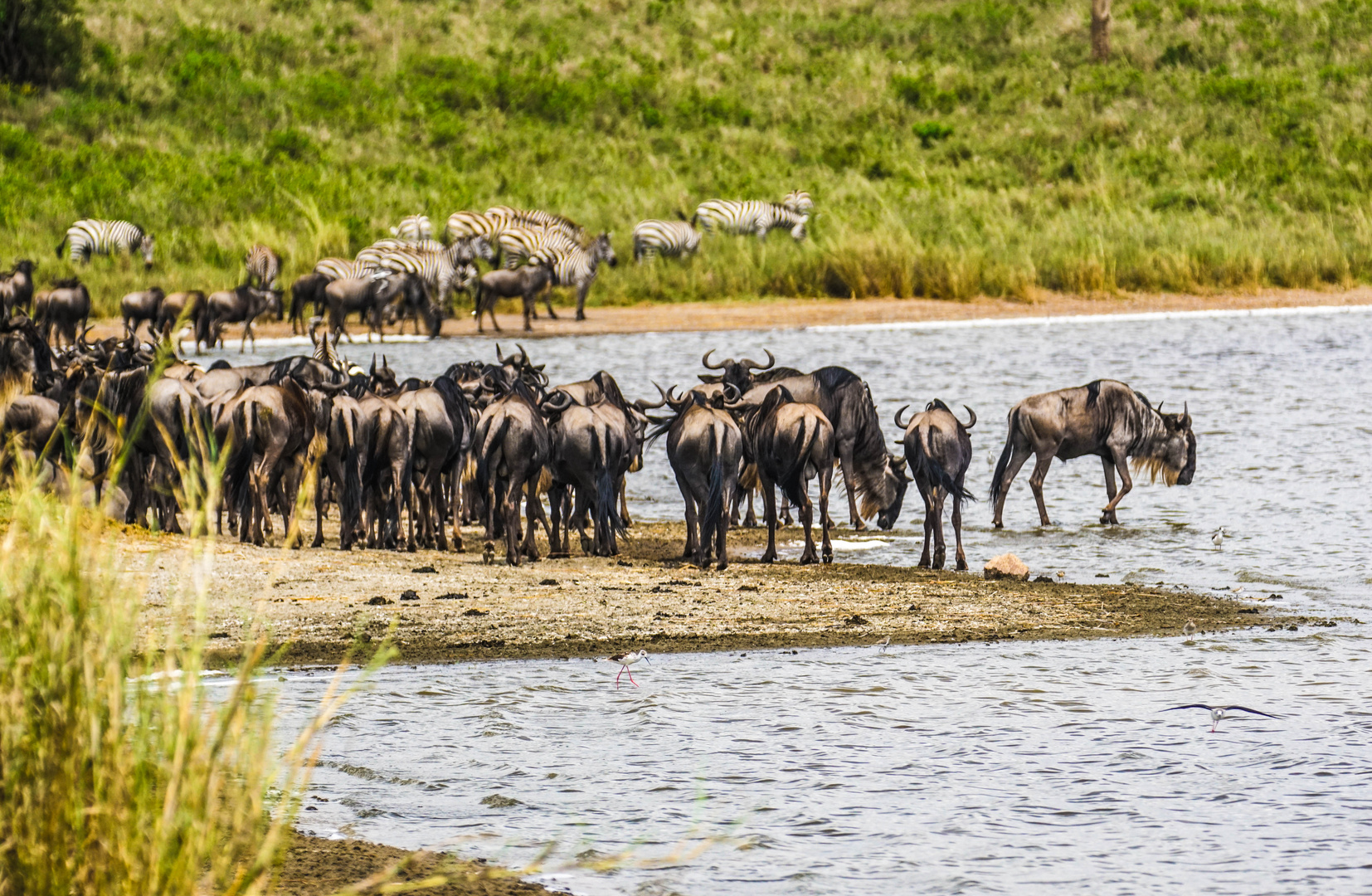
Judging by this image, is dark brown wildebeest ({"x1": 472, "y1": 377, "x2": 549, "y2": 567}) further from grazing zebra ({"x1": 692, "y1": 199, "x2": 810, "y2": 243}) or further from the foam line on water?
grazing zebra ({"x1": 692, "y1": 199, "x2": 810, "y2": 243})

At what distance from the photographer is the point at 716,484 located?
1155 cm

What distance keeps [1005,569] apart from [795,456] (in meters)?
1.57

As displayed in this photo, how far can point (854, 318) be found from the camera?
1155 inches

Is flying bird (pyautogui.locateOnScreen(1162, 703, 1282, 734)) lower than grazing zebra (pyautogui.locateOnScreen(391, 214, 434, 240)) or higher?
lower

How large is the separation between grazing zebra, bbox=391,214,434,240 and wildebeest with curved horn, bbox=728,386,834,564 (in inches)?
893

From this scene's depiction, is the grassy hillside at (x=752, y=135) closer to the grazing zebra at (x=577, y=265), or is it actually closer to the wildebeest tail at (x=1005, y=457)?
the grazing zebra at (x=577, y=265)

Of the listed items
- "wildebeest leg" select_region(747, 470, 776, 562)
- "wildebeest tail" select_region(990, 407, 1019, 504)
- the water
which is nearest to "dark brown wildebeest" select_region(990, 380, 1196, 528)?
"wildebeest tail" select_region(990, 407, 1019, 504)

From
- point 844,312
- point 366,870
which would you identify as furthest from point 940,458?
point 844,312

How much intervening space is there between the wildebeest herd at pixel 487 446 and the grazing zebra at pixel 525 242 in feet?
56.9

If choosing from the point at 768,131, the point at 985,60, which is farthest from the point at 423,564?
the point at 985,60

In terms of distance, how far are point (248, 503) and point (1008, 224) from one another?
933 inches

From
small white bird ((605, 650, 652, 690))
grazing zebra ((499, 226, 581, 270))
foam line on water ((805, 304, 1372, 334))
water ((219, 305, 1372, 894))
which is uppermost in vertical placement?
grazing zebra ((499, 226, 581, 270))

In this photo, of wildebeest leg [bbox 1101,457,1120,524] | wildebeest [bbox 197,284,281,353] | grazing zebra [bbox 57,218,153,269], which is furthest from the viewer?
grazing zebra [bbox 57,218,153,269]

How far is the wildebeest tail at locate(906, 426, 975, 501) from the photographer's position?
40.3ft
